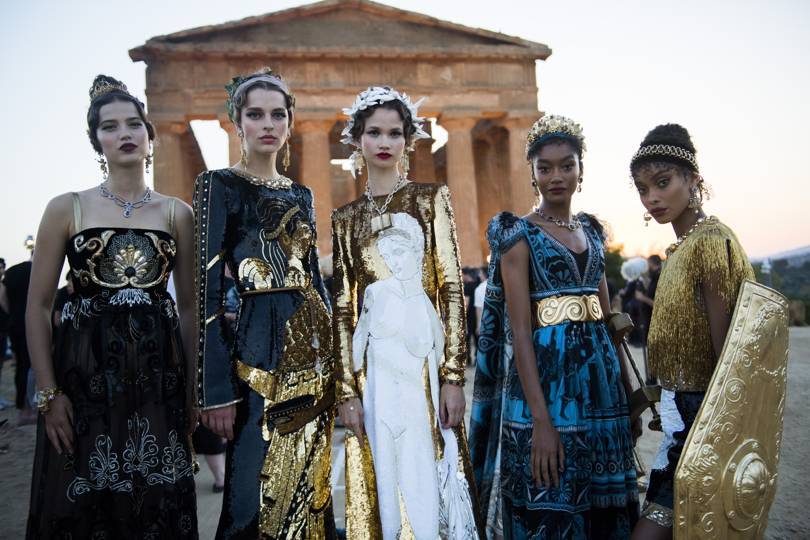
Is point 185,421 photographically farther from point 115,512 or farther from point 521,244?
point 521,244

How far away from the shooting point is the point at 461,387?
2463mm

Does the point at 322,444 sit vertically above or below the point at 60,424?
below

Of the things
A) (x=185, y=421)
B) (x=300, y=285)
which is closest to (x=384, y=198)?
(x=300, y=285)

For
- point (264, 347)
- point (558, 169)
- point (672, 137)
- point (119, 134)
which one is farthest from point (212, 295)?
point (672, 137)

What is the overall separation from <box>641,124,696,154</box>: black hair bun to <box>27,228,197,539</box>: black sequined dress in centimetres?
215

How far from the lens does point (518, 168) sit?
69.4ft

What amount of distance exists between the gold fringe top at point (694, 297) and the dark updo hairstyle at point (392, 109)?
126 centimetres

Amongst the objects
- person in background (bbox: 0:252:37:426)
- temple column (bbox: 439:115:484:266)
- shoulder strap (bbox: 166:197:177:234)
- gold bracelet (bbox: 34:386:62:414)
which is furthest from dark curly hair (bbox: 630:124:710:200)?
temple column (bbox: 439:115:484:266)

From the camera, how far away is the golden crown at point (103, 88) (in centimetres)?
274

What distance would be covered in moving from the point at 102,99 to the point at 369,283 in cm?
150

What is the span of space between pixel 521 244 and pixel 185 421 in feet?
5.48

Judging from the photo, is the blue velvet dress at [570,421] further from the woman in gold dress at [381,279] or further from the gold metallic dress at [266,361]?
the gold metallic dress at [266,361]

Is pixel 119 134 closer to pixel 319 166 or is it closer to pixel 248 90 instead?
pixel 248 90

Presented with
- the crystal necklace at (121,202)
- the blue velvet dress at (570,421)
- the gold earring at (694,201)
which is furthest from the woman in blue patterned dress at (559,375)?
the crystal necklace at (121,202)
